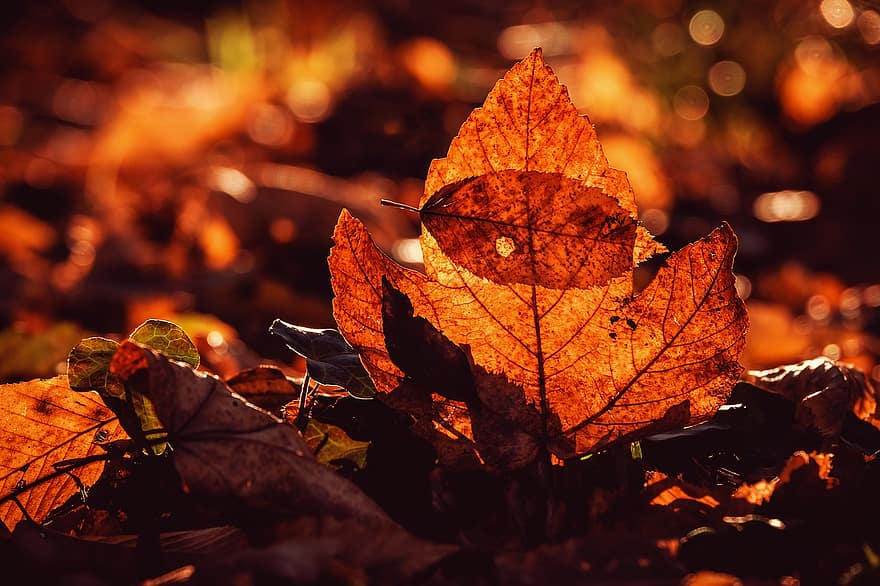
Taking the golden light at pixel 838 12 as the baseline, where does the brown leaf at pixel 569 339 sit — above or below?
below

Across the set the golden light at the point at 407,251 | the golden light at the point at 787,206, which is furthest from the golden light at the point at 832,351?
the golden light at the point at 787,206

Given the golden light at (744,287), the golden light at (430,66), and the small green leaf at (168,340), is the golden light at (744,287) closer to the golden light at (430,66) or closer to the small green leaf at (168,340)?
the golden light at (430,66)

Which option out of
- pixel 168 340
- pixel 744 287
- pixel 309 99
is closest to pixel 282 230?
pixel 744 287

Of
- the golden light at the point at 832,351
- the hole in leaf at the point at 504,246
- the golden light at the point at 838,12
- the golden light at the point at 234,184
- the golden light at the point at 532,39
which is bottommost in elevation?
the golden light at the point at 832,351

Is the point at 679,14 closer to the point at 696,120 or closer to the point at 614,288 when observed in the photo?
the point at 696,120

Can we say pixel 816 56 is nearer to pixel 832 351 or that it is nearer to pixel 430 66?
pixel 430 66

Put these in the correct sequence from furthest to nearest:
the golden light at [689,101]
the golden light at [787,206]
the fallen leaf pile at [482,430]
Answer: the golden light at [689,101], the golden light at [787,206], the fallen leaf pile at [482,430]

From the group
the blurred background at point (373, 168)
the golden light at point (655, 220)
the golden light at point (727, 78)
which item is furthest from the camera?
the golden light at point (727, 78)

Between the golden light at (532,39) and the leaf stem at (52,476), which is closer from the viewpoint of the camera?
the leaf stem at (52,476)
